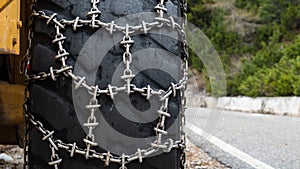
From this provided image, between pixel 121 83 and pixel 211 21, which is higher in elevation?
pixel 211 21

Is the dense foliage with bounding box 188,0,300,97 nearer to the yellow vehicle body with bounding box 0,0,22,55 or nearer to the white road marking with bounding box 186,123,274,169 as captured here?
the white road marking with bounding box 186,123,274,169

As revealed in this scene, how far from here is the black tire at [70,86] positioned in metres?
1.06

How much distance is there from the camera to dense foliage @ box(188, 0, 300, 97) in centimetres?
2041

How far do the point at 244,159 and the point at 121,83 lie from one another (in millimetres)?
2066

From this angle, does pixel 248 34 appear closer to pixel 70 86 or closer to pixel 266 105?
pixel 266 105

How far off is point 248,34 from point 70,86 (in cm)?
2741

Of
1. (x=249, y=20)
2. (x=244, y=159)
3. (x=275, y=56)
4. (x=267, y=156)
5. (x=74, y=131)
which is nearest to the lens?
(x=74, y=131)

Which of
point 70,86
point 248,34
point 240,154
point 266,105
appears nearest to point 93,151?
point 70,86

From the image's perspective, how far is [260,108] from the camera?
13.2m

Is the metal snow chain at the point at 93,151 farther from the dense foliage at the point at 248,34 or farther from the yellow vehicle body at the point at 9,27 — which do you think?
the dense foliage at the point at 248,34

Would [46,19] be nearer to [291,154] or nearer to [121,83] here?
[121,83]

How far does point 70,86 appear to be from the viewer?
107cm

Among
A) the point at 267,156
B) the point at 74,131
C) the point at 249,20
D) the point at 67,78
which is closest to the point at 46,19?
the point at 67,78

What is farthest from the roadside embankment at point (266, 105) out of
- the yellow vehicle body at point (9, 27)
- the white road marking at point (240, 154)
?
the yellow vehicle body at point (9, 27)
